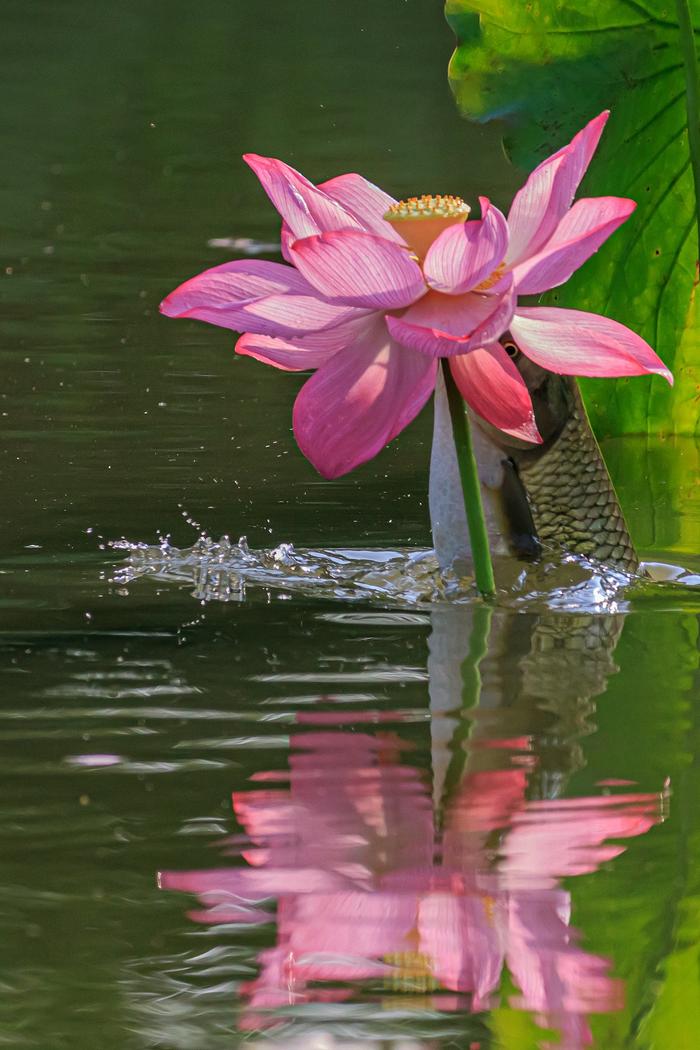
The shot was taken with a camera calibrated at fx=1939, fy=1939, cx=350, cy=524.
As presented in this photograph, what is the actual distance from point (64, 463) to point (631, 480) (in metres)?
0.83

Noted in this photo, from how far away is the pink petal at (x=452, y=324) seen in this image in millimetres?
1568

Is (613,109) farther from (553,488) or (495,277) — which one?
(495,277)

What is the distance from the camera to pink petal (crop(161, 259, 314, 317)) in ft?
5.38

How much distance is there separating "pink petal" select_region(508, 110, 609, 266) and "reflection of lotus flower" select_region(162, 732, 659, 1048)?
1.46 ft

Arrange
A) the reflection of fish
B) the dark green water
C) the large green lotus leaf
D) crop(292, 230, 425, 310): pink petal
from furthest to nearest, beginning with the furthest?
1. the large green lotus leaf
2. the reflection of fish
3. crop(292, 230, 425, 310): pink petal
4. the dark green water

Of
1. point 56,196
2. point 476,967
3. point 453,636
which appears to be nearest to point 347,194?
point 453,636

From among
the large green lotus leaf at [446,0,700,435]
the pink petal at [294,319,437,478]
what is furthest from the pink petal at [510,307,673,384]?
the large green lotus leaf at [446,0,700,435]

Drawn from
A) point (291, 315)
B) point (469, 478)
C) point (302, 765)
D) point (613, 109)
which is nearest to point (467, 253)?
point (291, 315)

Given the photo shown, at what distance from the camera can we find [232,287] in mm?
1654

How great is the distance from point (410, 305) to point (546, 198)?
0.15 metres

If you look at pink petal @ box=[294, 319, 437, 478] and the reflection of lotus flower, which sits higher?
pink petal @ box=[294, 319, 437, 478]

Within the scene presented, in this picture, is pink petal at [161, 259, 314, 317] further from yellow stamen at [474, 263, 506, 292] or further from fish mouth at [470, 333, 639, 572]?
fish mouth at [470, 333, 639, 572]

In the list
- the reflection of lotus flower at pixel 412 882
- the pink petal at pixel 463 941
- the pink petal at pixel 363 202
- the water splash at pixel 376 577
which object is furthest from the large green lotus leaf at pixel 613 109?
the pink petal at pixel 463 941

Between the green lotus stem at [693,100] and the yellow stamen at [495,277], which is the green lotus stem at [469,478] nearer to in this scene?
the yellow stamen at [495,277]
